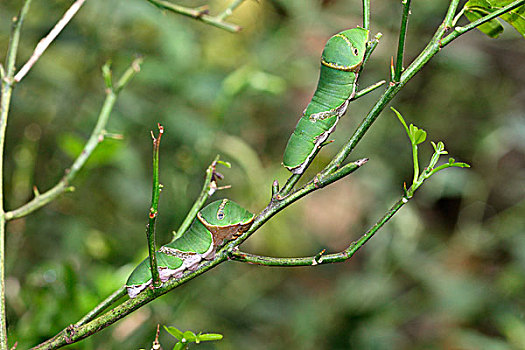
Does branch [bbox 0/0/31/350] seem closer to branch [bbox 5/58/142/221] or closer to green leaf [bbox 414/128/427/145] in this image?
branch [bbox 5/58/142/221]

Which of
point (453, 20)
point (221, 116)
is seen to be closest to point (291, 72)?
point (221, 116)

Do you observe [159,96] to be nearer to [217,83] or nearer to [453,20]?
[217,83]

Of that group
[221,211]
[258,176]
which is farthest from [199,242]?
[258,176]

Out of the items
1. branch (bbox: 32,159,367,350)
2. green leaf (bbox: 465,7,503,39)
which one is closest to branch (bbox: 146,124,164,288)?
branch (bbox: 32,159,367,350)

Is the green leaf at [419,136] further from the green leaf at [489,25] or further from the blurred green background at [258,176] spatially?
the blurred green background at [258,176]

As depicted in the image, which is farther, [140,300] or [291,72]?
[291,72]

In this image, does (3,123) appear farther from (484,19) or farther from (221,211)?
(484,19)
